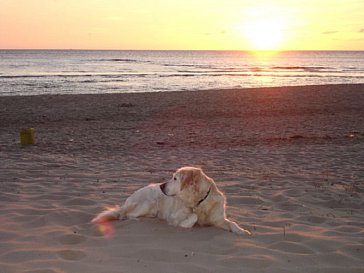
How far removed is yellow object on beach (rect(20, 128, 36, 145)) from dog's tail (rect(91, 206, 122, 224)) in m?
6.50

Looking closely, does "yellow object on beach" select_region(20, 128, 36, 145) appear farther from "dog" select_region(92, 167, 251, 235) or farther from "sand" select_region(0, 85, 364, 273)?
"dog" select_region(92, 167, 251, 235)

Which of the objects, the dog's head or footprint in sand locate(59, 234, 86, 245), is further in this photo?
the dog's head

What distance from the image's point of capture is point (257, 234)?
5.36 metres

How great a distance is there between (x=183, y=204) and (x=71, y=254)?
157 cm

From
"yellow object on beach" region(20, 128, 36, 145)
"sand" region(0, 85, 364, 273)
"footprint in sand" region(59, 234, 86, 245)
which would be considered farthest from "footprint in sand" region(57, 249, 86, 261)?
"yellow object on beach" region(20, 128, 36, 145)

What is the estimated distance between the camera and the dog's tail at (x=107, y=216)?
223 inches

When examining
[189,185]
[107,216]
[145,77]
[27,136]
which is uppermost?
[145,77]

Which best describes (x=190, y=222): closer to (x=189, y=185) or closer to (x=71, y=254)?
(x=189, y=185)

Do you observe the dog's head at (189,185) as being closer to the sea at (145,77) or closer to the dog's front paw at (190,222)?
the dog's front paw at (190,222)

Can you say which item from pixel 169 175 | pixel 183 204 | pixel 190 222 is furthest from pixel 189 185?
pixel 169 175

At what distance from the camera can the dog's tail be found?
567 centimetres

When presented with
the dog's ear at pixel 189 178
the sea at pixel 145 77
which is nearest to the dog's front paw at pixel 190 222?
the dog's ear at pixel 189 178

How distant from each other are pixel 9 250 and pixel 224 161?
5.98m

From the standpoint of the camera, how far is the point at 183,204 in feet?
18.2
